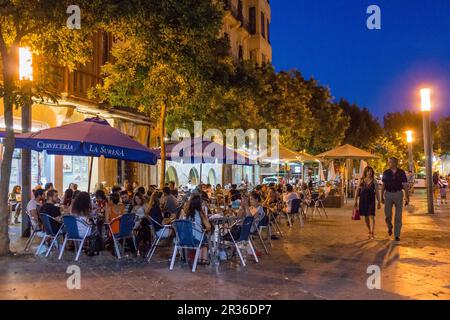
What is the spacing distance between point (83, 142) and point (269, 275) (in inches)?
181

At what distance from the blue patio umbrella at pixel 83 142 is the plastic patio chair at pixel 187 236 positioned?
9.10 ft

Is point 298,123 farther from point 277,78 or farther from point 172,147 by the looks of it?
point 172,147

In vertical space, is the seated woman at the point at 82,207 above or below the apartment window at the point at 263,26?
below

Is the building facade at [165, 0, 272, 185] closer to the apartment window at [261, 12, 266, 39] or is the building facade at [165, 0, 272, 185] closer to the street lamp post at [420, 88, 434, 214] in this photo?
the apartment window at [261, 12, 266, 39]

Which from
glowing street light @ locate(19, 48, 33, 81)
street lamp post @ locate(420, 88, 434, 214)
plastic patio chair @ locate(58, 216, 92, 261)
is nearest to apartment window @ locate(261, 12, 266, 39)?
street lamp post @ locate(420, 88, 434, 214)

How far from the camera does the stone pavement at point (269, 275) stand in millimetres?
6242

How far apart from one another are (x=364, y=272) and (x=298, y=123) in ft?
62.9

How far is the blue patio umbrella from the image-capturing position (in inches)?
366

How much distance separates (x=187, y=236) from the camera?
7832mm

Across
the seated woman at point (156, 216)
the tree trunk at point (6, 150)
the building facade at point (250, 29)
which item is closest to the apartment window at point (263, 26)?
the building facade at point (250, 29)

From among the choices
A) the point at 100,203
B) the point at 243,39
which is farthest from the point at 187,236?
the point at 243,39

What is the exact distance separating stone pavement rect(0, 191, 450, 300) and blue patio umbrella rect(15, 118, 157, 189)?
211 cm

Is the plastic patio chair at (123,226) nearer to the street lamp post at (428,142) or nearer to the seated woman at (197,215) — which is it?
the seated woman at (197,215)
